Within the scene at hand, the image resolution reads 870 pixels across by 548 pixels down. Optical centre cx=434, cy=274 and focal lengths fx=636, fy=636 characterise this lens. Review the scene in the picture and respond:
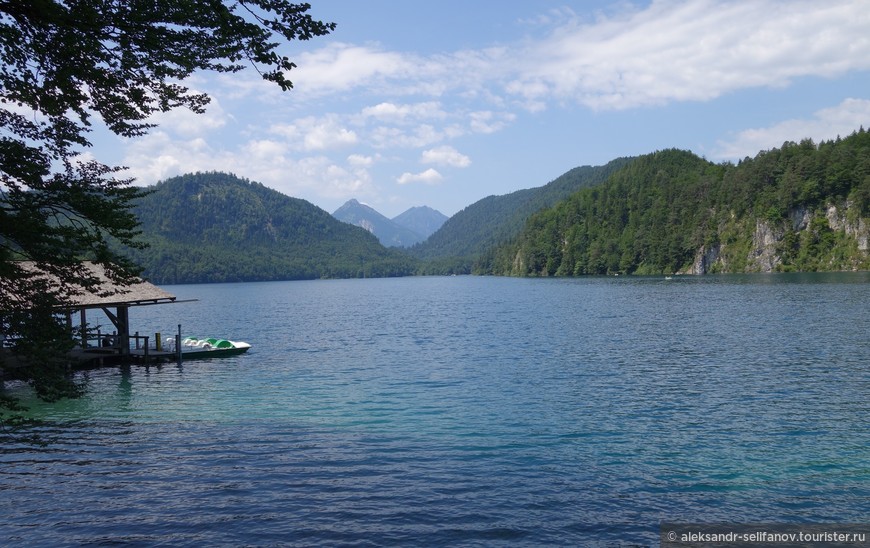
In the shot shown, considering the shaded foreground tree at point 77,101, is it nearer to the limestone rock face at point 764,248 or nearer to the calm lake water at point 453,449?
the calm lake water at point 453,449

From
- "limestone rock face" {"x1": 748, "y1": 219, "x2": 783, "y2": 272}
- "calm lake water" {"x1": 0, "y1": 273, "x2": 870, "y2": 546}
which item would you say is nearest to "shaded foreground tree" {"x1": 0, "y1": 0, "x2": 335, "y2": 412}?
"calm lake water" {"x1": 0, "y1": 273, "x2": 870, "y2": 546}

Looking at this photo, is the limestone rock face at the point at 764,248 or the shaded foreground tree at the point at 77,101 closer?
the shaded foreground tree at the point at 77,101

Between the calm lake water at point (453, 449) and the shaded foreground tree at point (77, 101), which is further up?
the shaded foreground tree at point (77, 101)

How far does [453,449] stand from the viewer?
19.2 metres

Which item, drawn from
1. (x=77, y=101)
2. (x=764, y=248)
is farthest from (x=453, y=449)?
(x=764, y=248)

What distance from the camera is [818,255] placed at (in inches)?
6324

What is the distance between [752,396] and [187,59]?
77.2 ft

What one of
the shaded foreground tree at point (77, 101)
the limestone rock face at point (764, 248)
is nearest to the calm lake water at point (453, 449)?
the shaded foreground tree at point (77, 101)

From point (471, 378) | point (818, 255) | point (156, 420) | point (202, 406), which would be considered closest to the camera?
point (156, 420)

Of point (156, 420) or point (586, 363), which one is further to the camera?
point (586, 363)

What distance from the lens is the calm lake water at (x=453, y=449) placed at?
536 inches

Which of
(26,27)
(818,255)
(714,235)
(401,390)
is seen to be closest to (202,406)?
(401,390)

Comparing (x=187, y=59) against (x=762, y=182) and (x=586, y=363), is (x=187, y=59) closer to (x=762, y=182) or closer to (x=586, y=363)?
(x=586, y=363)

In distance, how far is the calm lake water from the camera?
1361 cm
